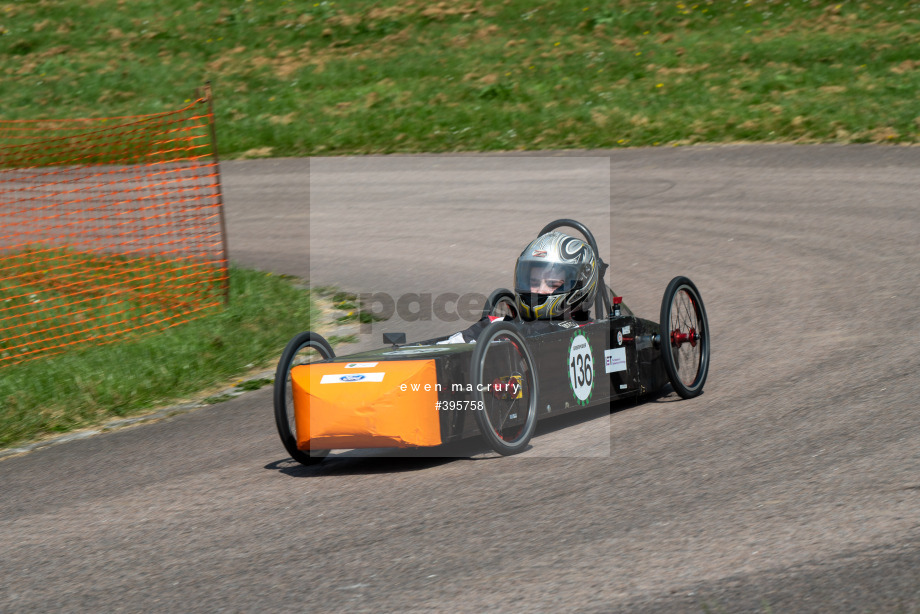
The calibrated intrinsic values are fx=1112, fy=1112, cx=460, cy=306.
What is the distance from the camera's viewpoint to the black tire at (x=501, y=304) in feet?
26.4

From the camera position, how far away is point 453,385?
6.59 m

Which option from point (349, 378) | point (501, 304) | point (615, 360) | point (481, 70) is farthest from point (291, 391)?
point (481, 70)

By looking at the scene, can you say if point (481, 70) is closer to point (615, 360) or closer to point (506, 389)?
point (615, 360)

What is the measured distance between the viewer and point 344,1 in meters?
31.5

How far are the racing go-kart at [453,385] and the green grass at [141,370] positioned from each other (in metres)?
2.29

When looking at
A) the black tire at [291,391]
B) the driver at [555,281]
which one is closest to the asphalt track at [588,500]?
the black tire at [291,391]

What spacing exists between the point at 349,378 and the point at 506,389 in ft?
3.14

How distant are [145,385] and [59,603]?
464cm

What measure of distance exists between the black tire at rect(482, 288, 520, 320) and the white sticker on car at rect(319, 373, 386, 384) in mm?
1637

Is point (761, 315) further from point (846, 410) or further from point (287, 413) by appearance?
point (287, 413)

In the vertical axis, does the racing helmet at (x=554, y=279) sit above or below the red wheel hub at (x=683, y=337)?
above

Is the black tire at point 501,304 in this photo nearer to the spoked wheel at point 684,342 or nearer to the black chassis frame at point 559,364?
the black chassis frame at point 559,364

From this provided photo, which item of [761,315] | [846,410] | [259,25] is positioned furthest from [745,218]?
[259,25]

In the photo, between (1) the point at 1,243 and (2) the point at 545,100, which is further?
(2) the point at 545,100
